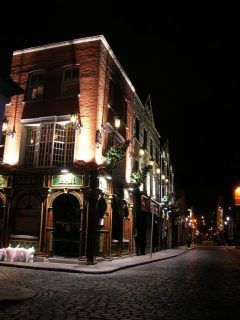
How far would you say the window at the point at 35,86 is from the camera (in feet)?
71.3

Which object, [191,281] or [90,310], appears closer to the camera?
[90,310]

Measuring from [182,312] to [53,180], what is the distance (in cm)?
1303

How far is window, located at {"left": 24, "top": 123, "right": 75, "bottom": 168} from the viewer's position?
2009cm

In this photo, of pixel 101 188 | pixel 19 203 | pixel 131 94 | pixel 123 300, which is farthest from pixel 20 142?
pixel 123 300

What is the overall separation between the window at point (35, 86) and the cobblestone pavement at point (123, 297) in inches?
455

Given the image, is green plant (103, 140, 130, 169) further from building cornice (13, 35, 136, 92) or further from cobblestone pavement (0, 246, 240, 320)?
cobblestone pavement (0, 246, 240, 320)

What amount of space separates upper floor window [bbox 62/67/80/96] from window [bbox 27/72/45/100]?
5.23 ft

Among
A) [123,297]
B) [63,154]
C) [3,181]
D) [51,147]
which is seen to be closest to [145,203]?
[63,154]

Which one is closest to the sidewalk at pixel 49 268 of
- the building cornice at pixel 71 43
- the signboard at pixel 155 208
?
the signboard at pixel 155 208

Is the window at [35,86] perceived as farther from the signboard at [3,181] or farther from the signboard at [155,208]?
the signboard at [155,208]

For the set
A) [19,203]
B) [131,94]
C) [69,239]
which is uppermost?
[131,94]

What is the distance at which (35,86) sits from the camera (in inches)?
864

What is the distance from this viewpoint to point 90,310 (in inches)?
299

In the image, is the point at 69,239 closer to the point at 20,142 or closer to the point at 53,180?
the point at 53,180
